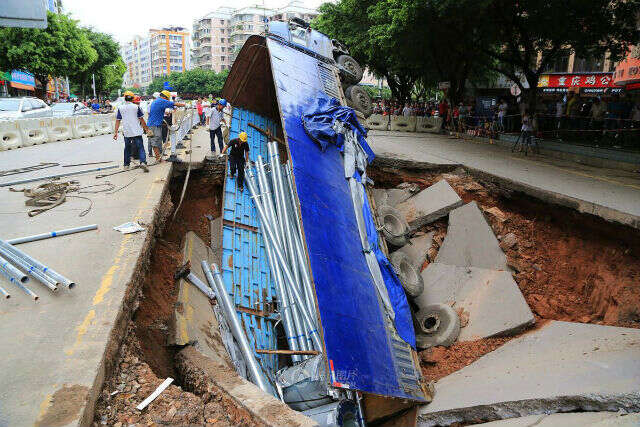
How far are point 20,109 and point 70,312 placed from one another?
670 inches

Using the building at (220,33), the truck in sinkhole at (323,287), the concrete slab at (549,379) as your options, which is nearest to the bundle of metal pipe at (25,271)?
the truck in sinkhole at (323,287)

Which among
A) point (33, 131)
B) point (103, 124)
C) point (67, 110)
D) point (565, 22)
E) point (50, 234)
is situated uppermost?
point (565, 22)

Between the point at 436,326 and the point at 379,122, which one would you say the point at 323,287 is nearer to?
the point at 436,326

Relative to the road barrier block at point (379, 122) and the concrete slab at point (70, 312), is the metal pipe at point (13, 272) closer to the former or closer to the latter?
the concrete slab at point (70, 312)

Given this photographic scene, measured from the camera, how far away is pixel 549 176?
10164 millimetres

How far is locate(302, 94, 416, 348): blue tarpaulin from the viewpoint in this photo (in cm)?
636

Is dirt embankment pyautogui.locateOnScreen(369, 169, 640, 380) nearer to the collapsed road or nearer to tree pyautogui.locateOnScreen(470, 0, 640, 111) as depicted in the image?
the collapsed road

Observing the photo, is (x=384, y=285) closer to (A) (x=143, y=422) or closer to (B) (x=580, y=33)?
(A) (x=143, y=422)

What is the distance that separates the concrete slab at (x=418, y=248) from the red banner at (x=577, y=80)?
24.4 m

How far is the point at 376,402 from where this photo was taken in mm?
5309

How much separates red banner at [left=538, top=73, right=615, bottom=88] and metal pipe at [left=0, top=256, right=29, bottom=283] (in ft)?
104

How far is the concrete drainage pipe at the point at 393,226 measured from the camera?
29.6 feet

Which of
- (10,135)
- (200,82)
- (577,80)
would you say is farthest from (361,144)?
(200,82)

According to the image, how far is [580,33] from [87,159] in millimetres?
15612
